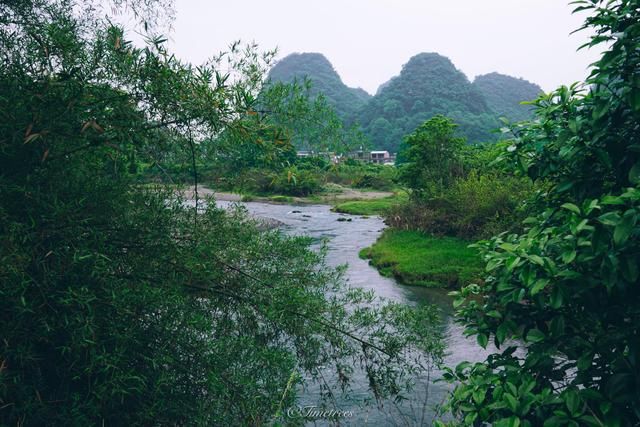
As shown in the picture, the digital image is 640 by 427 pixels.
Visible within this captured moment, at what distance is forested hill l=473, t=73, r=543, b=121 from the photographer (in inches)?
5344

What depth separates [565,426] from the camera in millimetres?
3600

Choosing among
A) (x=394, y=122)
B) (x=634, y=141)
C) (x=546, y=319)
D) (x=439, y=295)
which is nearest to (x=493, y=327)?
(x=546, y=319)

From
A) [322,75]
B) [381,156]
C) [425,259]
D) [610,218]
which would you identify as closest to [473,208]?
[425,259]

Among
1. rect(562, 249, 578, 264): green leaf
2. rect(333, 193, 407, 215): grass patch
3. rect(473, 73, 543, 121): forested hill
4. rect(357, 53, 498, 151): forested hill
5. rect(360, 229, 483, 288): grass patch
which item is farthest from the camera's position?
rect(473, 73, 543, 121): forested hill

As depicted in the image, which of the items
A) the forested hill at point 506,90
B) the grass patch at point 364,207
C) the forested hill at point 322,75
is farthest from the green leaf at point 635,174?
the forested hill at point 506,90

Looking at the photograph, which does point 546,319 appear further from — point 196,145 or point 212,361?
point 196,145

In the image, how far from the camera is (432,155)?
29.1 m

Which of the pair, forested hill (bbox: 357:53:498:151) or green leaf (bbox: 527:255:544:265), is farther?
forested hill (bbox: 357:53:498:151)

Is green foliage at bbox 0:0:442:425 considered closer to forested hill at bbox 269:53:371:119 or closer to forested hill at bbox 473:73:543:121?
forested hill at bbox 269:53:371:119

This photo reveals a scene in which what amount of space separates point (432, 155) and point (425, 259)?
29.4ft

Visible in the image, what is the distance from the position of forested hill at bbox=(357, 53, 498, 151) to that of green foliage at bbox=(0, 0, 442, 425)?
81293 mm

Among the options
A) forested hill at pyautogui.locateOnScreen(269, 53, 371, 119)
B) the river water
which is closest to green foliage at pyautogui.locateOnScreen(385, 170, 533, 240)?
the river water

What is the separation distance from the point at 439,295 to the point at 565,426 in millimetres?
15050

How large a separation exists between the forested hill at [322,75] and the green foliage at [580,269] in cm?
10964
